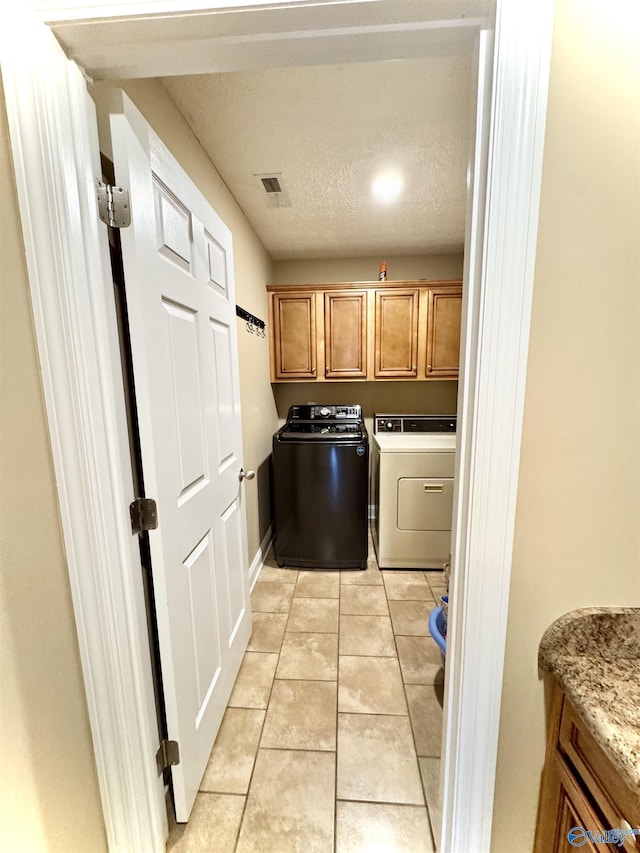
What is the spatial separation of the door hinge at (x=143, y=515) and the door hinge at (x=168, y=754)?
663mm

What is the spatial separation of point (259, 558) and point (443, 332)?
89.7 inches

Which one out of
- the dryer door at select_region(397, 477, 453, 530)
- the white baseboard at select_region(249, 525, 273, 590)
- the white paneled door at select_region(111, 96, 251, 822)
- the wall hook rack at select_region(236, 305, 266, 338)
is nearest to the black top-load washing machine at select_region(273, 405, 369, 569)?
the white baseboard at select_region(249, 525, 273, 590)

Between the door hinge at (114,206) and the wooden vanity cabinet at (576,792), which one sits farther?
the door hinge at (114,206)

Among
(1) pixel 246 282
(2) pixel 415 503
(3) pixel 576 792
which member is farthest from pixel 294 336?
(3) pixel 576 792

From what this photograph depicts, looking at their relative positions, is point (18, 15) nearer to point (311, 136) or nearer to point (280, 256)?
point (311, 136)

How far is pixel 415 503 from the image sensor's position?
2426 mm

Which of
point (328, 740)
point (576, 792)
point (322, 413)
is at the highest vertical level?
point (322, 413)

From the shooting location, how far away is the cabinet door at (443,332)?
2723mm

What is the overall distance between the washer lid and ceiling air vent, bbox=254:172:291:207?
169cm

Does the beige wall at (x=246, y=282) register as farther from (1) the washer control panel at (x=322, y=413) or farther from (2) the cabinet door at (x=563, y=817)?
(2) the cabinet door at (x=563, y=817)

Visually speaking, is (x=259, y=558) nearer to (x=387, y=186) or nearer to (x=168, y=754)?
(x=168, y=754)

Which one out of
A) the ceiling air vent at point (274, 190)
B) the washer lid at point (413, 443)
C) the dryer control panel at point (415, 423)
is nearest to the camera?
the ceiling air vent at point (274, 190)

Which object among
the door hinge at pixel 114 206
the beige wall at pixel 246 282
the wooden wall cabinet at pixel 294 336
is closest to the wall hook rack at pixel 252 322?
the beige wall at pixel 246 282

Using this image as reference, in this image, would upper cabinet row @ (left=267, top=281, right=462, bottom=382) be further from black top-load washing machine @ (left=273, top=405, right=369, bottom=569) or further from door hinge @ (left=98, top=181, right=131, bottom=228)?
door hinge @ (left=98, top=181, right=131, bottom=228)
